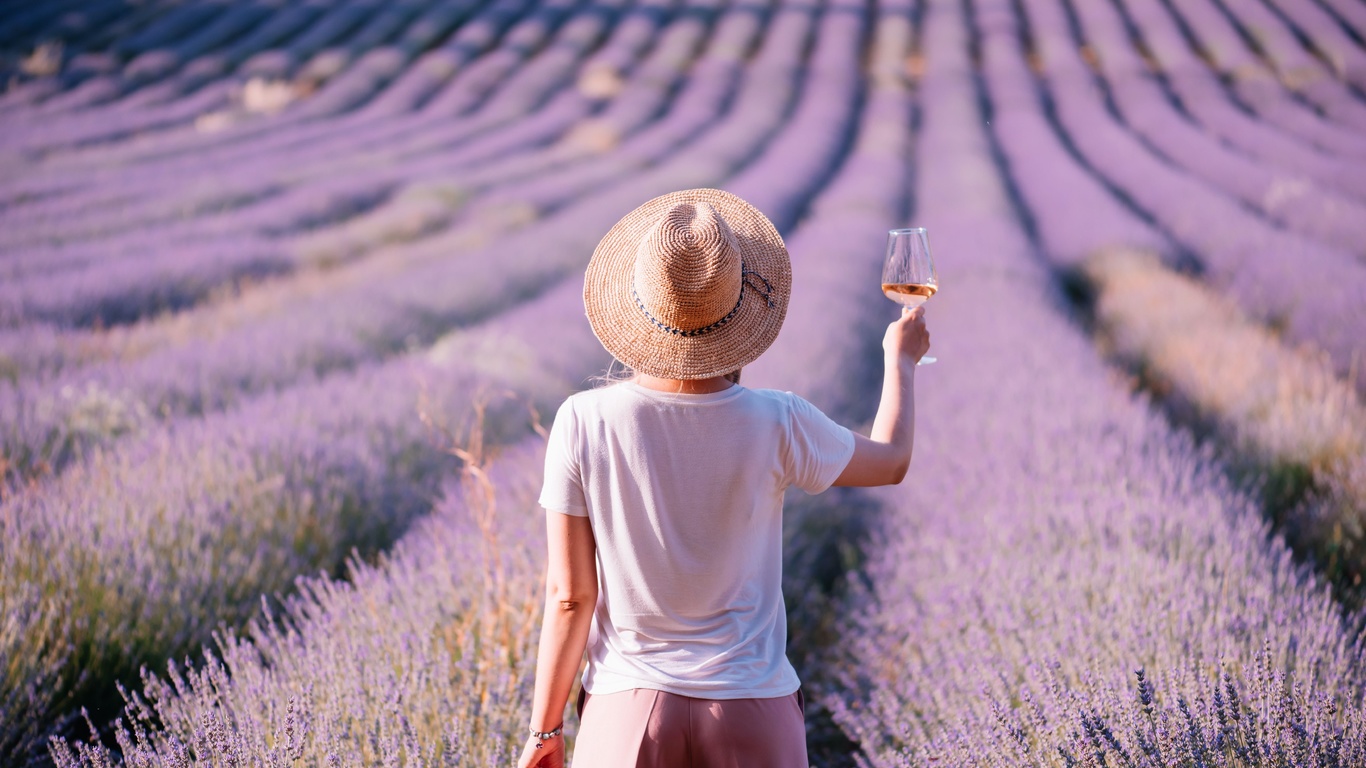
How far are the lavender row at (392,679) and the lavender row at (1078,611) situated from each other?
27.6 inches

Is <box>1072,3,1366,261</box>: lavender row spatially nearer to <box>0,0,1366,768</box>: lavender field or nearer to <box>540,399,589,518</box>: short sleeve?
<box>0,0,1366,768</box>: lavender field

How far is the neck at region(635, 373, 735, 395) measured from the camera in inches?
40.6

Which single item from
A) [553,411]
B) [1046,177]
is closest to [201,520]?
[553,411]

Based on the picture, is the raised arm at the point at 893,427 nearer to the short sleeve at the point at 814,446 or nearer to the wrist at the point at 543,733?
the short sleeve at the point at 814,446

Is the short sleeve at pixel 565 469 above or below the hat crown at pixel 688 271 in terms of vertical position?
below

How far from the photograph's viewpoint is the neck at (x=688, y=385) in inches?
40.6

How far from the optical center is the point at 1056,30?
16281 mm

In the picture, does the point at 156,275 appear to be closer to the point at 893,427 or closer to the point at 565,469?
the point at 565,469

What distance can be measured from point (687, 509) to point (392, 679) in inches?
30.5

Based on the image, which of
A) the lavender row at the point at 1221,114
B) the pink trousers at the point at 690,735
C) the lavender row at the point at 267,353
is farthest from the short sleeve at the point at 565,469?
the lavender row at the point at 1221,114

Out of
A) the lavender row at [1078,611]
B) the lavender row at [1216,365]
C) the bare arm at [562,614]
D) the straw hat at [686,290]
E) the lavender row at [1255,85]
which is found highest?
the straw hat at [686,290]

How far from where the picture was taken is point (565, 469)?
40.5 inches

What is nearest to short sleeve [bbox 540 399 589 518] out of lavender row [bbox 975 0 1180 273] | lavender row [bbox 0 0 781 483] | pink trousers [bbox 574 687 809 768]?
pink trousers [bbox 574 687 809 768]

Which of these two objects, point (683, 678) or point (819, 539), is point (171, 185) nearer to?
point (819, 539)
